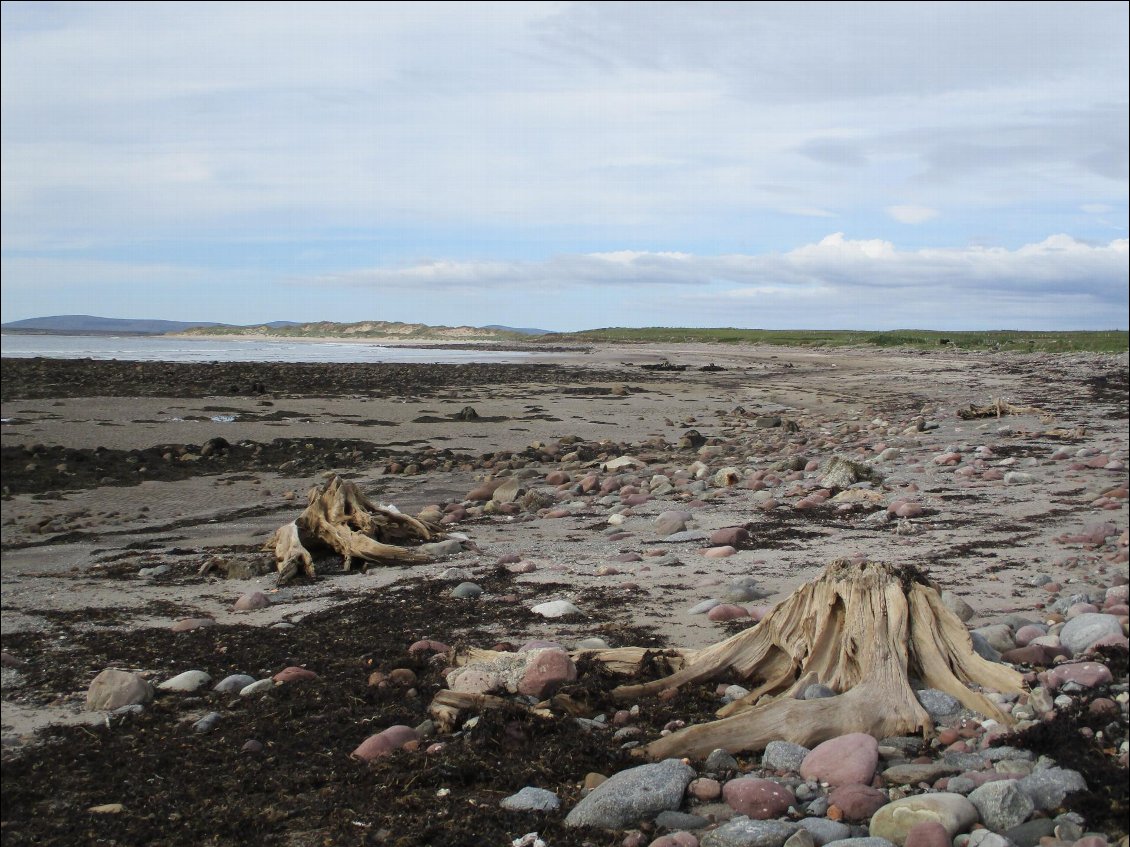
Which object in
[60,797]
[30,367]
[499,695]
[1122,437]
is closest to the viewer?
[60,797]

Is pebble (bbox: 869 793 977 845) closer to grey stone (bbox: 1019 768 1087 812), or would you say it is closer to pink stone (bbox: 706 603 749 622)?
grey stone (bbox: 1019 768 1087 812)

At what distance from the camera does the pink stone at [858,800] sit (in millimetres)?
2639

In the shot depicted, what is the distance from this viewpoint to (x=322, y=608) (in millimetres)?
5504

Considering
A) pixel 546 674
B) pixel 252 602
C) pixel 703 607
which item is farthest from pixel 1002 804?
pixel 252 602

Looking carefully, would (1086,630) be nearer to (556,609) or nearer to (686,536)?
(556,609)

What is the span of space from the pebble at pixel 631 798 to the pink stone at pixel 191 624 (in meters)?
3.09

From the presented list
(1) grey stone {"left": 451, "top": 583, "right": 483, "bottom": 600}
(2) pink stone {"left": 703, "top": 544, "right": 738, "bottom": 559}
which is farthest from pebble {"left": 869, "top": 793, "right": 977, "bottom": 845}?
(2) pink stone {"left": 703, "top": 544, "right": 738, "bottom": 559}

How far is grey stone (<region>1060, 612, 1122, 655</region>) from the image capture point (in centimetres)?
381

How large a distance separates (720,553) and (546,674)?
2598 mm

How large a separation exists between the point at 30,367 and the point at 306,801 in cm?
2787

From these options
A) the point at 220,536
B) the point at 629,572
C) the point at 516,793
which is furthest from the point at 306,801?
the point at 220,536

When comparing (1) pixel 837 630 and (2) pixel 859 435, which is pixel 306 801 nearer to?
(1) pixel 837 630

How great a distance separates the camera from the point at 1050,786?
2.64m

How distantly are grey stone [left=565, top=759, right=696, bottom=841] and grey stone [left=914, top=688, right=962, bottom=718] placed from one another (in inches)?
38.4
